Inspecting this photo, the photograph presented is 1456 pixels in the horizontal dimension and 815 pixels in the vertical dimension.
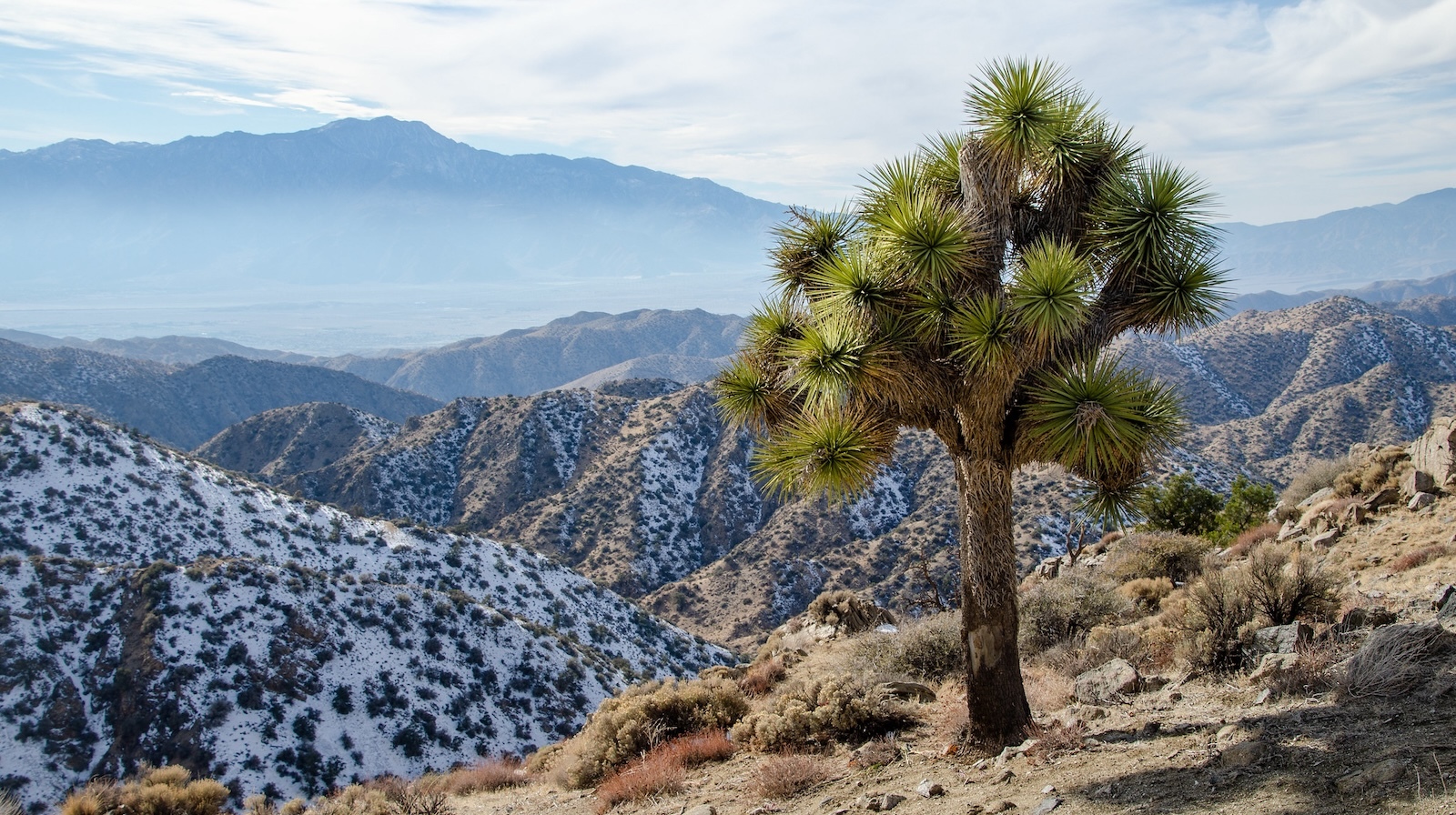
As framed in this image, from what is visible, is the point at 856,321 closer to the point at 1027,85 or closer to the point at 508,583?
the point at 1027,85

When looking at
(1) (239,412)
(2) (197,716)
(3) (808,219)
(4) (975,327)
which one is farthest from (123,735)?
(1) (239,412)

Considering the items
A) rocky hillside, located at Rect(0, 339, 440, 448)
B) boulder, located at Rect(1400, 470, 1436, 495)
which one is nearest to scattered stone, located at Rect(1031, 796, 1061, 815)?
boulder, located at Rect(1400, 470, 1436, 495)

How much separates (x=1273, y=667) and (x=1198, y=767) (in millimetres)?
2012

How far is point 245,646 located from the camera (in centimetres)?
2903

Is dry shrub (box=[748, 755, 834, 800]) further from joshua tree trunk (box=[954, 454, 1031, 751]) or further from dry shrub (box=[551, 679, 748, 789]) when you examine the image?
dry shrub (box=[551, 679, 748, 789])

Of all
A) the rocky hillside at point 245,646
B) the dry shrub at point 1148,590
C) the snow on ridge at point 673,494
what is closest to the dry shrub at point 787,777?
the dry shrub at point 1148,590

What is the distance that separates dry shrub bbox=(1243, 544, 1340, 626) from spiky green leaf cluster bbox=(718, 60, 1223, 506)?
2.34 m

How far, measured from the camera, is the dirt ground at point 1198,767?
5.12 metres

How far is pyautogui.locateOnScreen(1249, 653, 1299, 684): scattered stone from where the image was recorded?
286 inches

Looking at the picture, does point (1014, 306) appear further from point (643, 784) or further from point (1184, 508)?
point (1184, 508)

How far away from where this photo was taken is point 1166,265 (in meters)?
7.27

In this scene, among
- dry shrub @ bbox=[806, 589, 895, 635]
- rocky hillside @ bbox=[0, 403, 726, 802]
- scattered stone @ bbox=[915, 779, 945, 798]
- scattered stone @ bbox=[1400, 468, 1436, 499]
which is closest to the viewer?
Result: scattered stone @ bbox=[915, 779, 945, 798]

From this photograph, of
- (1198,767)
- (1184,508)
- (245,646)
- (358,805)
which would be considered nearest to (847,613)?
(358,805)

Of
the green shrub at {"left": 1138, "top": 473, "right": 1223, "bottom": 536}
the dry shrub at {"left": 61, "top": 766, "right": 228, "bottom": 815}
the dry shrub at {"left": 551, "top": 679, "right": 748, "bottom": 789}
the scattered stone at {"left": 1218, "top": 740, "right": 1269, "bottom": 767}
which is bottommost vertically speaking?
the dry shrub at {"left": 61, "top": 766, "right": 228, "bottom": 815}
